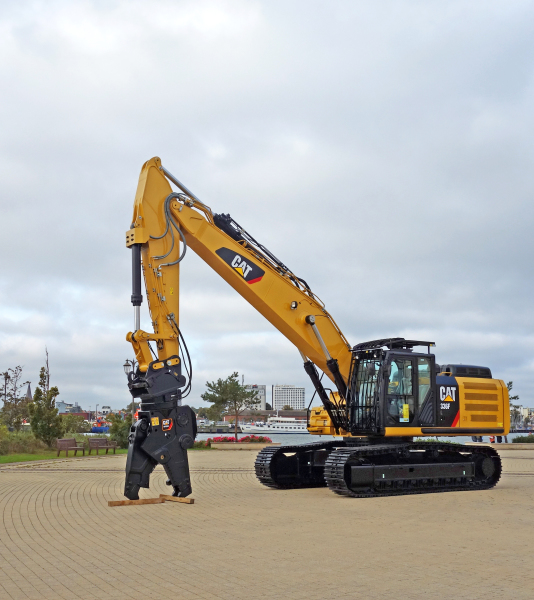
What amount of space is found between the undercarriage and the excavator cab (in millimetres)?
510

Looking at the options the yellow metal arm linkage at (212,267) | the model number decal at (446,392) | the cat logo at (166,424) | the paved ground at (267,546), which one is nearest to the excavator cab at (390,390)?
the model number decal at (446,392)

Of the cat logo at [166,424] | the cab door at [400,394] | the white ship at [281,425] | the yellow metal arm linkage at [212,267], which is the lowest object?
the white ship at [281,425]

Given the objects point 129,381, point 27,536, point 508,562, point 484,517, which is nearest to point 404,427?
point 484,517

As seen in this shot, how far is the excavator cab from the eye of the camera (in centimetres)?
1435

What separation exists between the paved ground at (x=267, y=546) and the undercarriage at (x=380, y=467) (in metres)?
0.53

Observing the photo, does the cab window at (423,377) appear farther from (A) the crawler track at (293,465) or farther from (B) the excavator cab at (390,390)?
(A) the crawler track at (293,465)

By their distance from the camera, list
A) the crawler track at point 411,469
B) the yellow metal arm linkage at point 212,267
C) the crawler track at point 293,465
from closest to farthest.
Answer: the yellow metal arm linkage at point 212,267 → the crawler track at point 411,469 → the crawler track at point 293,465

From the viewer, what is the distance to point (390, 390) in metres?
14.5

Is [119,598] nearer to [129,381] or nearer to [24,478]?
[129,381]

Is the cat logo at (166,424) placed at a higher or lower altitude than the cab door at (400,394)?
lower

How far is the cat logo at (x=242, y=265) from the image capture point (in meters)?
13.7

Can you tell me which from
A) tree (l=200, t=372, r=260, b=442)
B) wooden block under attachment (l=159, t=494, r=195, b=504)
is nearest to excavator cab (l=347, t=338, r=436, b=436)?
wooden block under attachment (l=159, t=494, r=195, b=504)

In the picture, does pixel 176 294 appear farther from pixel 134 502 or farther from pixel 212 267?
pixel 134 502

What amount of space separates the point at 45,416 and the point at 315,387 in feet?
59.0
